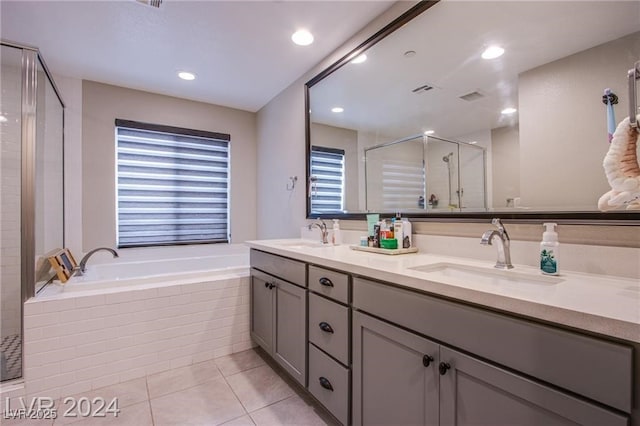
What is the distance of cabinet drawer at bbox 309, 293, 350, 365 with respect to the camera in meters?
1.35

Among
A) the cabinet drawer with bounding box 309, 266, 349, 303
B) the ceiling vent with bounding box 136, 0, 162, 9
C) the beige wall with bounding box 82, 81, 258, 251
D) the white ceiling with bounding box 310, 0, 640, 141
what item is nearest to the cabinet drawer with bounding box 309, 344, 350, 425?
the cabinet drawer with bounding box 309, 266, 349, 303

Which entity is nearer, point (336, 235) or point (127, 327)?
point (127, 327)

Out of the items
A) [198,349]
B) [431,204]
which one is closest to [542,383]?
[431,204]

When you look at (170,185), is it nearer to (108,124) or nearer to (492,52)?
(108,124)

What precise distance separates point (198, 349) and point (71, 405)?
2.40 ft

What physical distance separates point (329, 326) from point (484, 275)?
0.73 metres

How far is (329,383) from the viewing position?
144 cm

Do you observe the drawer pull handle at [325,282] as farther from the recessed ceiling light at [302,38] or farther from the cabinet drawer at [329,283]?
the recessed ceiling light at [302,38]

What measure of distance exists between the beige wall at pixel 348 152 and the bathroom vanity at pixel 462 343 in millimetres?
772

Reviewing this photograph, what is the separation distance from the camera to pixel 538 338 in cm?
73

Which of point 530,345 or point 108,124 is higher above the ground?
point 108,124

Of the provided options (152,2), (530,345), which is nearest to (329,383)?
(530,345)

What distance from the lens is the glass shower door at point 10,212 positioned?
6.15ft

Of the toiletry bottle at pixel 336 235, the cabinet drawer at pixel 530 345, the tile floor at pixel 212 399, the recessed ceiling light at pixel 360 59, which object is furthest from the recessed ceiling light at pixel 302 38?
the tile floor at pixel 212 399
